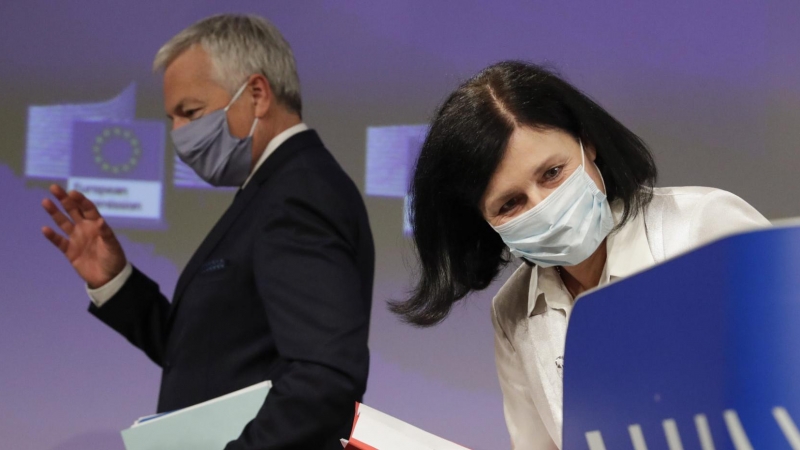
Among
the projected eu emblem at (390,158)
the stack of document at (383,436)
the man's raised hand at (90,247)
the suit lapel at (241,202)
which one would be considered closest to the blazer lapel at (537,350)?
the stack of document at (383,436)

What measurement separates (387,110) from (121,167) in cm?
99

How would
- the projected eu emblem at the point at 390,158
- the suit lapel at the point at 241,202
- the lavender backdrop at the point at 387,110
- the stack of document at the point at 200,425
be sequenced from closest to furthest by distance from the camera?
the stack of document at the point at 200,425
the suit lapel at the point at 241,202
the lavender backdrop at the point at 387,110
the projected eu emblem at the point at 390,158

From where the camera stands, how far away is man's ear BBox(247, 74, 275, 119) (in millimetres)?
2176

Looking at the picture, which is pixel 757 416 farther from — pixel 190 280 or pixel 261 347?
pixel 190 280

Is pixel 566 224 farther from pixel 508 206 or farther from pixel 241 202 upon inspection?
pixel 241 202

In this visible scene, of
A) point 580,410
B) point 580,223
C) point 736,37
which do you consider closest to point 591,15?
point 736,37

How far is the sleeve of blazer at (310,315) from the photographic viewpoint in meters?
1.70

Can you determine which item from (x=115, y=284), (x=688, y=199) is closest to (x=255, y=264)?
(x=115, y=284)

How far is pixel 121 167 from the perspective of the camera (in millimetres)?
3297

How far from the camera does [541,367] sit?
4.79ft

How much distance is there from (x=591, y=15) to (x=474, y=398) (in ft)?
4.45

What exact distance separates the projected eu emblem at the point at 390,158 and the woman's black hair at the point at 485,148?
1.61 metres

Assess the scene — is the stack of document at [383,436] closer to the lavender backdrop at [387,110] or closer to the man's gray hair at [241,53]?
the man's gray hair at [241,53]

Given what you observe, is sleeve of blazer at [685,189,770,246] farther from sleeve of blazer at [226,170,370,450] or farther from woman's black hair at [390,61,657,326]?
sleeve of blazer at [226,170,370,450]
